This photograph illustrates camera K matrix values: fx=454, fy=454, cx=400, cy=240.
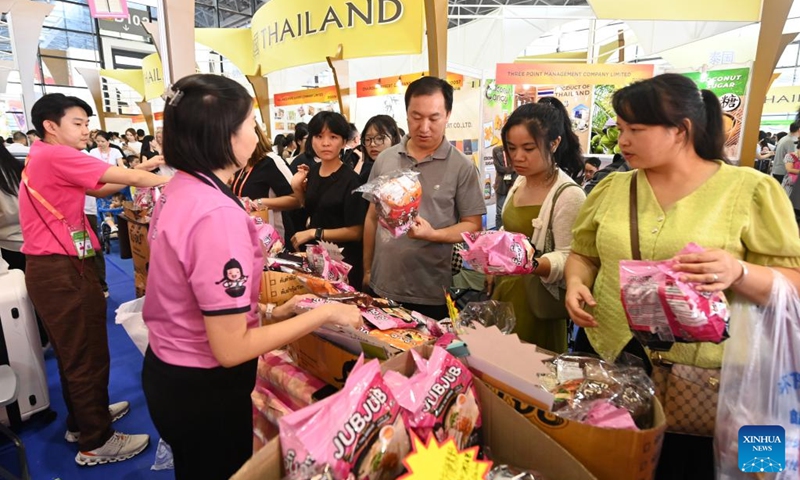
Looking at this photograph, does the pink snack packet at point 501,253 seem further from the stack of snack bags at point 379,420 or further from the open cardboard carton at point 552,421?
the stack of snack bags at point 379,420

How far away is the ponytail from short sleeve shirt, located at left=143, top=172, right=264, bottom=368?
1121mm

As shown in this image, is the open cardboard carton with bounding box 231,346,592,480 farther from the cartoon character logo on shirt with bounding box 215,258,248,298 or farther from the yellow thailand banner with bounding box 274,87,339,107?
the yellow thailand banner with bounding box 274,87,339,107

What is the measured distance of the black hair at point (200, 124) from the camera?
3.28 feet

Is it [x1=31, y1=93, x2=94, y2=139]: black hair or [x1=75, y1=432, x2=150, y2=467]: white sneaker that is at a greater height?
[x1=31, y1=93, x2=94, y2=139]: black hair

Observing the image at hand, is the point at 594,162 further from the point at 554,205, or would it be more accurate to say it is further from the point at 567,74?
the point at 554,205

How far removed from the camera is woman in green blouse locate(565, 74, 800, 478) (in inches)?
40.7

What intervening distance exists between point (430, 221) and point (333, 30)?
3.09m

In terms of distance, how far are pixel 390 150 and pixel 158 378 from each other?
1424 millimetres

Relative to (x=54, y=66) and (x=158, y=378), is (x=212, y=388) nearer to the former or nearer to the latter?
(x=158, y=378)

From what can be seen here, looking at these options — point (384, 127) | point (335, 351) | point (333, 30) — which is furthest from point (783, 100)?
point (335, 351)


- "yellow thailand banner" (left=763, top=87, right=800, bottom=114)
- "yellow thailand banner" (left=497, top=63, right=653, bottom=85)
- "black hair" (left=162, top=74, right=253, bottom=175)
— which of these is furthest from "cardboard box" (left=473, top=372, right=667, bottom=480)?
"yellow thailand banner" (left=763, top=87, right=800, bottom=114)

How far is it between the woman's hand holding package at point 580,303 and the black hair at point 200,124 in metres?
0.97

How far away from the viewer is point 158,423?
117 centimetres

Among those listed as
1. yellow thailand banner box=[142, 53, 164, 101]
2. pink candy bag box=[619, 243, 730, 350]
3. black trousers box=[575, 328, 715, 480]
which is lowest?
black trousers box=[575, 328, 715, 480]
